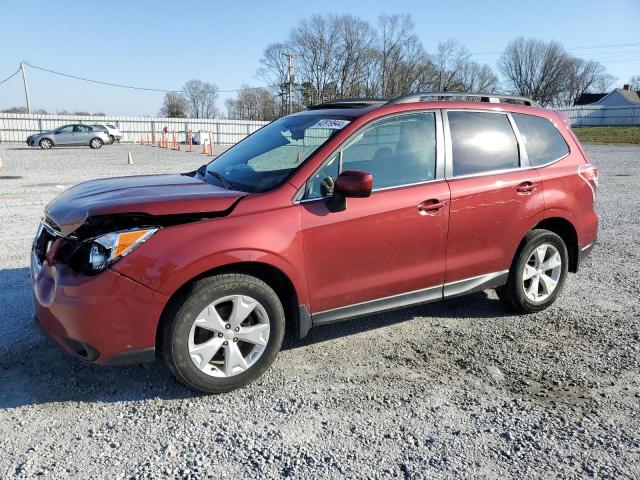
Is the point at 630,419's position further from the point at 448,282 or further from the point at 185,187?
the point at 185,187

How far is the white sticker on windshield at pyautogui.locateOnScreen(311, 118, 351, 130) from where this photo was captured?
3668 mm

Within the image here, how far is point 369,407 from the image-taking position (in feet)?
10.1

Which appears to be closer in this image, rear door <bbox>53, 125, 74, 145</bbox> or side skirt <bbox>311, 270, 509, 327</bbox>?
side skirt <bbox>311, 270, 509, 327</bbox>

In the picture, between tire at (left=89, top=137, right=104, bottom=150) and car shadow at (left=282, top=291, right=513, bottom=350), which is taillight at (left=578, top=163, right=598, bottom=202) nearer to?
car shadow at (left=282, top=291, right=513, bottom=350)

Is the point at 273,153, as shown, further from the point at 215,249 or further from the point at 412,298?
the point at 412,298

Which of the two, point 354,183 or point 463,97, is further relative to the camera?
point 463,97

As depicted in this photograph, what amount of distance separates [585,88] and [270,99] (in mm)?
66314

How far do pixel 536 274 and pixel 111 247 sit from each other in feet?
11.6

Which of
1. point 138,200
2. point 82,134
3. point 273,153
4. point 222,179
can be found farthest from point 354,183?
point 82,134

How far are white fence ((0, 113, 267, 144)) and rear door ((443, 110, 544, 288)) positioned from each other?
128 feet

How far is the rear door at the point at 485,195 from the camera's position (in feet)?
12.9

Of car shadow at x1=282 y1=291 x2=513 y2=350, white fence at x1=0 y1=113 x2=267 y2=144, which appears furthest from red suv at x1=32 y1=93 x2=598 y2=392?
white fence at x1=0 y1=113 x2=267 y2=144

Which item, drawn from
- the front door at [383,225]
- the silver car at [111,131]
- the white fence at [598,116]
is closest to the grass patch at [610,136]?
the white fence at [598,116]

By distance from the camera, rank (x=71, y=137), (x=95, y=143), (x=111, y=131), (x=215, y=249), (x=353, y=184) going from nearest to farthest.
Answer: (x=215, y=249) → (x=353, y=184) → (x=71, y=137) → (x=95, y=143) → (x=111, y=131)
